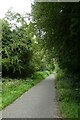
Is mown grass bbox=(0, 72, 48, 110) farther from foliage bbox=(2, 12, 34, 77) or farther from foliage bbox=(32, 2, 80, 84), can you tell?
foliage bbox=(32, 2, 80, 84)

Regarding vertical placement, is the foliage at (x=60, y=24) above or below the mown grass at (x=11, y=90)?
above

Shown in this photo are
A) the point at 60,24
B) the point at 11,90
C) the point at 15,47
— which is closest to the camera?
the point at 60,24

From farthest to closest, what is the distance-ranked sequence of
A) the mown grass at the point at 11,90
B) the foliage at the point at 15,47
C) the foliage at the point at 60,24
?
the foliage at the point at 15,47, the mown grass at the point at 11,90, the foliage at the point at 60,24

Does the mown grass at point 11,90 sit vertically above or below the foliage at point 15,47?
below

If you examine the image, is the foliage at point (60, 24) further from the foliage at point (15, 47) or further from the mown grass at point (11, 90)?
the mown grass at point (11, 90)

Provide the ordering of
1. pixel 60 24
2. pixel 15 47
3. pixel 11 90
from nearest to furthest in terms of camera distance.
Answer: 1. pixel 60 24
2. pixel 11 90
3. pixel 15 47

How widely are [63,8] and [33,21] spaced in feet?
10.2

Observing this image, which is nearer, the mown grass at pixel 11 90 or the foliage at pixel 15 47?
the mown grass at pixel 11 90

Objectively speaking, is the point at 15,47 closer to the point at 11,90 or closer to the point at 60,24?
the point at 11,90

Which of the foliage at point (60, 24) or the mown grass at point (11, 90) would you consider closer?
the foliage at point (60, 24)

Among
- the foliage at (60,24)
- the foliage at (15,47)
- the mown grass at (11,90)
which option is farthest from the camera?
the foliage at (15,47)

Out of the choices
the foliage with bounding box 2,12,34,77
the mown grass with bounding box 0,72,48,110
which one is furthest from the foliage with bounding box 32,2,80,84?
the mown grass with bounding box 0,72,48,110

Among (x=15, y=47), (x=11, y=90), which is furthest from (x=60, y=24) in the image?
(x=15, y=47)

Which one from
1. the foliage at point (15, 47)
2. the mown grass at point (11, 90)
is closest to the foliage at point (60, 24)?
the foliage at point (15, 47)
